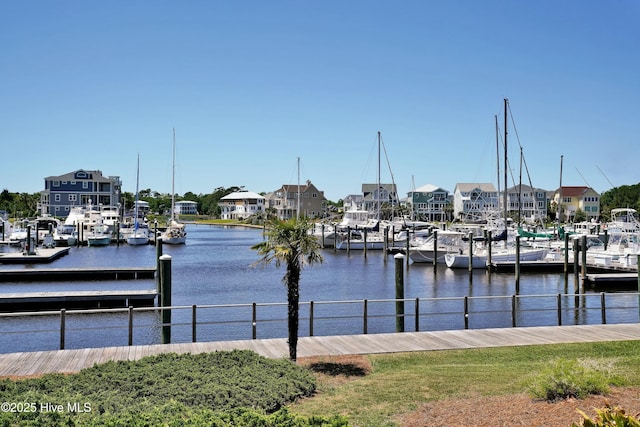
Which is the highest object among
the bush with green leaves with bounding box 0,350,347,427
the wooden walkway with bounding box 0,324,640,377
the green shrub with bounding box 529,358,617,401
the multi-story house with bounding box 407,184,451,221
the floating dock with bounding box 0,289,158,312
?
the multi-story house with bounding box 407,184,451,221

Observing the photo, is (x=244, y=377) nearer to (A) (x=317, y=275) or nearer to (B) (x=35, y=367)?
(B) (x=35, y=367)

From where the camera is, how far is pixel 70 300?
103ft

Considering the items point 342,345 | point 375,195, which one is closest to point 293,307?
point 342,345

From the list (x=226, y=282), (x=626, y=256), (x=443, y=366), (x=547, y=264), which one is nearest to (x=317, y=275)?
(x=226, y=282)

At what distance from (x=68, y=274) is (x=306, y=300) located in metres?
21.1

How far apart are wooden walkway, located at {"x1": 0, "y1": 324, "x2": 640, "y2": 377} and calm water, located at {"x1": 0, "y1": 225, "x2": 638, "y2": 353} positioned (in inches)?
31.3

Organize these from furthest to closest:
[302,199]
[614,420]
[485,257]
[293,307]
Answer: [302,199] → [485,257] → [293,307] → [614,420]

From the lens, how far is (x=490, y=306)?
34.8 metres

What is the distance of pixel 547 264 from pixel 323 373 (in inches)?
1875

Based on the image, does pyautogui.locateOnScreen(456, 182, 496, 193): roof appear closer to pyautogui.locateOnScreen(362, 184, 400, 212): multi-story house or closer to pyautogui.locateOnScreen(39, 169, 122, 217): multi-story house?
pyautogui.locateOnScreen(362, 184, 400, 212): multi-story house

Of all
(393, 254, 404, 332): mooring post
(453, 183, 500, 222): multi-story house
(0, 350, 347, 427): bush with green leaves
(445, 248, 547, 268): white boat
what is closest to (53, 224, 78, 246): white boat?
(445, 248, 547, 268): white boat

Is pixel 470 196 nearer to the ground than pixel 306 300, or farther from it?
farther from it

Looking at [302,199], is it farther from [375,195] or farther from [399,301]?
[399,301]

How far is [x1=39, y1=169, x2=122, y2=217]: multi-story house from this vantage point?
392 ft
